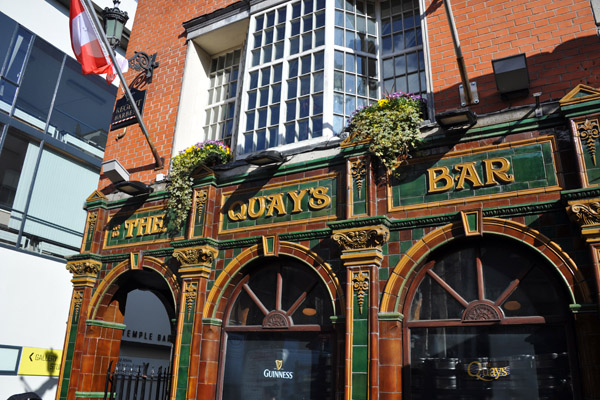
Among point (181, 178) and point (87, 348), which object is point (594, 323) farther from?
point (87, 348)

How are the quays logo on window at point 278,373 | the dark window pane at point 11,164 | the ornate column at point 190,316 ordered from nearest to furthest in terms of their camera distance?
1. the quays logo on window at point 278,373
2. the ornate column at point 190,316
3. the dark window pane at point 11,164

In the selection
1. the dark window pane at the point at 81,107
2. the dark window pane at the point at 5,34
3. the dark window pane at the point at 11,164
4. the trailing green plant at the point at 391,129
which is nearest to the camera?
the trailing green plant at the point at 391,129

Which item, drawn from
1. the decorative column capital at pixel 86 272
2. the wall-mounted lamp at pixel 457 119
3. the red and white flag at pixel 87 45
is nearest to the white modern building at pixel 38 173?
the decorative column capital at pixel 86 272

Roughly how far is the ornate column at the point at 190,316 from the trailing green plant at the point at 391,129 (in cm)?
344

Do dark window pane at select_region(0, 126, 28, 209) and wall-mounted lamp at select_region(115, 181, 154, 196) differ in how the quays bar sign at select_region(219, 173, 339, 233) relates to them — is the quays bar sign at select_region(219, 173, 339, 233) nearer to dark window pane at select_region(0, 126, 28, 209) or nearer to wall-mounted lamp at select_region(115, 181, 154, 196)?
wall-mounted lamp at select_region(115, 181, 154, 196)

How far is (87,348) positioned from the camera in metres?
10.3

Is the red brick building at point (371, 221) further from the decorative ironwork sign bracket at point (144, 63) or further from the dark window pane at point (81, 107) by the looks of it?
the dark window pane at point (81, 107)

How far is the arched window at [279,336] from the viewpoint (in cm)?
782

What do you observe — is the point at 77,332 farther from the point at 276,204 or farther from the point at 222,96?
the point at 222,96

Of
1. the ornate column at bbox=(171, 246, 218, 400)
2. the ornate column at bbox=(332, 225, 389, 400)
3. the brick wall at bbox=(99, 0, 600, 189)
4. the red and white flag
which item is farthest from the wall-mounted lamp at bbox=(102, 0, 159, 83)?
the ornate column at bbox=(332, 225, 389, 400)

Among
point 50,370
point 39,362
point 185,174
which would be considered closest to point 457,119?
point 185,174

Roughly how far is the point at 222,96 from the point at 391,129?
5.34 metres

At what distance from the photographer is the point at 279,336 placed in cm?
828

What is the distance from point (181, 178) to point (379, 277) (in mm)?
4519
